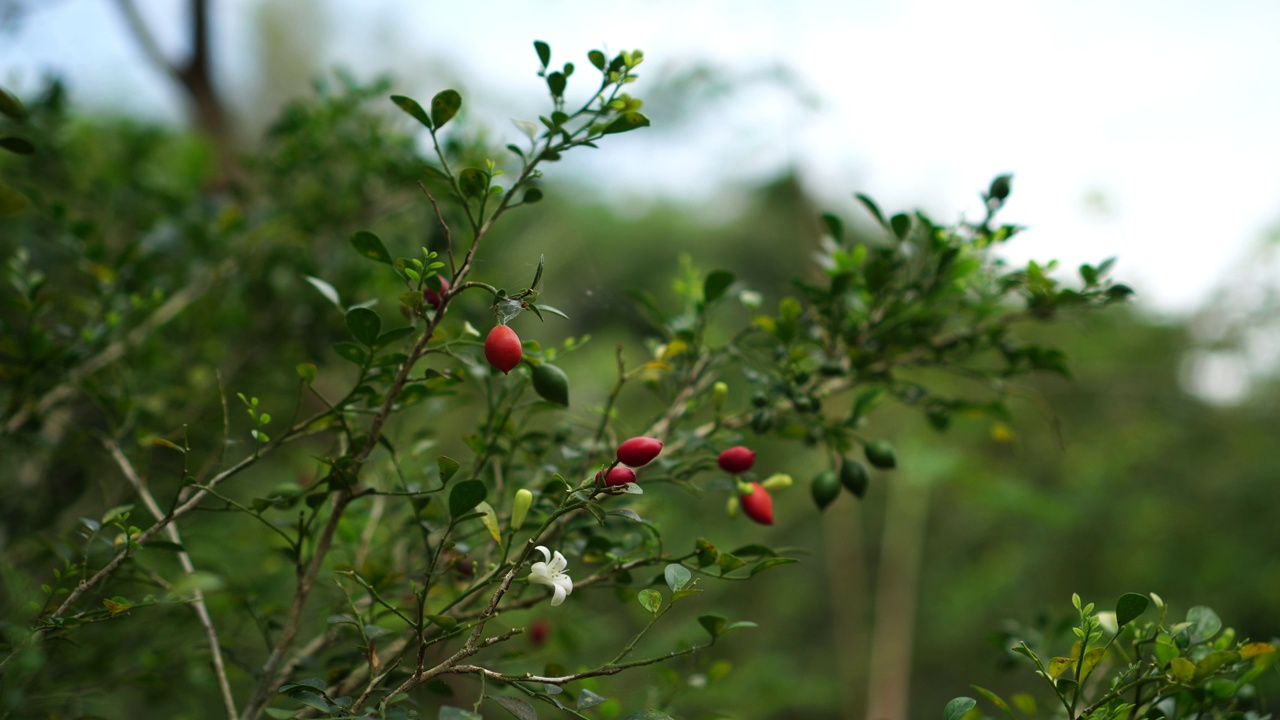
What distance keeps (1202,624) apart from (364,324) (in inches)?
22.4

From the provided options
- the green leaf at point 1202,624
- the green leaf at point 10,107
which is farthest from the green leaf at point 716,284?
the green leaf at point 10,107

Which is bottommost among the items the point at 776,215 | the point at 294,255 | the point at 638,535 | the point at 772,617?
the point at 638,535

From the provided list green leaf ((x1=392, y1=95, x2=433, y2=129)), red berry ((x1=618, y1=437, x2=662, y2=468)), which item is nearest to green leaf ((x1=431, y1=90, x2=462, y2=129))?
green leaf ((x1=392, y1=95, x2=433, y2=129))

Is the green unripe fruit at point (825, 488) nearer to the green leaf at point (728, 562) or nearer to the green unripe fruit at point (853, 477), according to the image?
the green unripe fruit at point (853, 477)

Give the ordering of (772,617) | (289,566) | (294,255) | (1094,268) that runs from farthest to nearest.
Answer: (772,617)
(294,255)
(289,566)
(1094,268)

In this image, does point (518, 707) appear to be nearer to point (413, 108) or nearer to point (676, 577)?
point (676, 577)

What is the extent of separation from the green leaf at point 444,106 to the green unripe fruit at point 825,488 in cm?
38

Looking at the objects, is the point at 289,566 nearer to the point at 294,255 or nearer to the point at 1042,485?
the point at 294,255

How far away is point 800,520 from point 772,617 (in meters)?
0.46

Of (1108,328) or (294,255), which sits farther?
(1108,328)

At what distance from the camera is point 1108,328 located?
2842 millimetres

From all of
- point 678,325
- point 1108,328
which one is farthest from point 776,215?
point 678,325

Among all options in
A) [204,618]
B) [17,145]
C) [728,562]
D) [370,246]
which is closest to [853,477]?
[728,562]

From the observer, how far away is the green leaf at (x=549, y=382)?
18.6 inches
